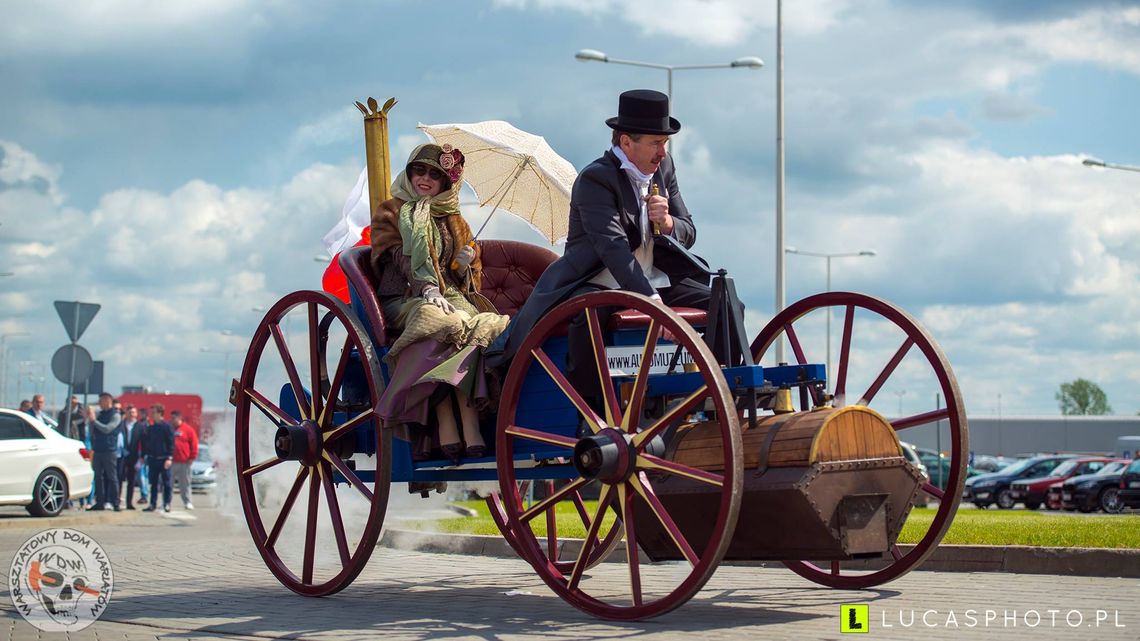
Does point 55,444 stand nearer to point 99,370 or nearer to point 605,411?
point 99,370

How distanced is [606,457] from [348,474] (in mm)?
2299

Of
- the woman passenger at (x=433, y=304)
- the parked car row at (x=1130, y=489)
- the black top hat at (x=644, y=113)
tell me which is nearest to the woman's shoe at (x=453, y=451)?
the woman passenger at (x=433, y=304)

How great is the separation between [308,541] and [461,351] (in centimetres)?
167

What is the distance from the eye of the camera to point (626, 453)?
7.34 meters

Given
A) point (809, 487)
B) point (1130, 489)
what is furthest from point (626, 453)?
point (1130, 489)

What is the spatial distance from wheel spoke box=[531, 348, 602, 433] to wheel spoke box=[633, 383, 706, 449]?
25cm

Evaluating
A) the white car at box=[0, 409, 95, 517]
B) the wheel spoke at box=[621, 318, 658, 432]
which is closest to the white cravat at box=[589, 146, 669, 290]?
the wheel spoke at box=[621, 318, 658, 432]

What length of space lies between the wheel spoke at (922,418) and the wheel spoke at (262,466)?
373 cm

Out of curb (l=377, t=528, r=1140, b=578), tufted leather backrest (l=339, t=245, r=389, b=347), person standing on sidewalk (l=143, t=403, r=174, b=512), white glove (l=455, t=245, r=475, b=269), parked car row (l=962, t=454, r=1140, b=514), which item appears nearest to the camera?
tufted leather backrest (l=339, t=245, r=389, b=347)

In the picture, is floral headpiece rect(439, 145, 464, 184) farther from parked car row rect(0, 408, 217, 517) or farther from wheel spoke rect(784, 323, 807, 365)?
parked car row rect(0, 408, 217, 517)

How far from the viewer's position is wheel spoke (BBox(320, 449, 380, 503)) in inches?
349

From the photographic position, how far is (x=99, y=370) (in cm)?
2908

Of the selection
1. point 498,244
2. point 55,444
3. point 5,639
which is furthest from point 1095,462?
point 5,639

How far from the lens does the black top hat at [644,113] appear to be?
26.9 ft
